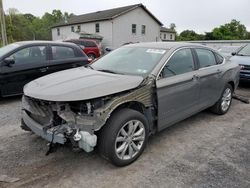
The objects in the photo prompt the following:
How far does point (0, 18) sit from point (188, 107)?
62.1ft

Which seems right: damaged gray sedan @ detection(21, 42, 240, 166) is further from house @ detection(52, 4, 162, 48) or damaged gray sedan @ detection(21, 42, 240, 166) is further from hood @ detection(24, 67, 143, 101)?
house @ detection(52, 4, 162, 48)

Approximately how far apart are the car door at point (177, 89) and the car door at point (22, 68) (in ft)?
12.6

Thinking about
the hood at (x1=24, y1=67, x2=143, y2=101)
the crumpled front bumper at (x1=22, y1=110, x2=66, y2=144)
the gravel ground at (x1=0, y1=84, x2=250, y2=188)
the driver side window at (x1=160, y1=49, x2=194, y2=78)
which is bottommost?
the gravel ground at (x1=0, y1=84, x2=250, y2=188)

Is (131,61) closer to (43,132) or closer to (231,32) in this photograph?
(43,132)

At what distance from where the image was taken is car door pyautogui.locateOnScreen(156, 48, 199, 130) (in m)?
3.62

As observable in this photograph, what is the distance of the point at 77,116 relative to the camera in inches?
117

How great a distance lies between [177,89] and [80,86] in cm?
160

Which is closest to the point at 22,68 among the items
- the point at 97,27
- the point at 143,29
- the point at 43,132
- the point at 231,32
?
the point at 43,132

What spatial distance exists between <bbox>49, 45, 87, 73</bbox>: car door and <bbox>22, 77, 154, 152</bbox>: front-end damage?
340 centimetres

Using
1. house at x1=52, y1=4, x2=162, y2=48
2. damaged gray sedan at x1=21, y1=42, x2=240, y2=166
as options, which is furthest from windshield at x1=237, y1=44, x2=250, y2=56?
house at x1=52, y1=4, x2=162, y2=48

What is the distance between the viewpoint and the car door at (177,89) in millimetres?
3615

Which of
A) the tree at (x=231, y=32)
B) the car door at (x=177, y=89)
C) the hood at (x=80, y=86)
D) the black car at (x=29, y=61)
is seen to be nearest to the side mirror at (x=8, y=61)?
the black car at (x=29, y=61)

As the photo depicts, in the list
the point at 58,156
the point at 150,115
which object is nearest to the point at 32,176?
the point at 58,156

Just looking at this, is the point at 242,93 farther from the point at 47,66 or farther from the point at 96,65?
the point at 47,66
